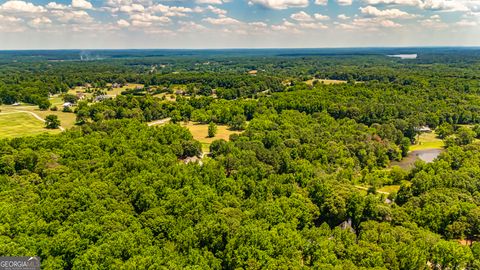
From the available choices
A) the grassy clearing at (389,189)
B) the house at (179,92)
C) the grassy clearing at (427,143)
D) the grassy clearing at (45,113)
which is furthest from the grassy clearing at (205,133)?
the house at (179,92)

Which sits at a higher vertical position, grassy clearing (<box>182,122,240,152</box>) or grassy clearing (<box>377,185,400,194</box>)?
grassy clearing (<box>182,122,240,152</box>)

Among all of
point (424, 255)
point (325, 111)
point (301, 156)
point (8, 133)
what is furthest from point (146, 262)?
point (325, 111)

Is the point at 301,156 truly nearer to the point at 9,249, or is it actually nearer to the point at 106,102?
the point at 9,249

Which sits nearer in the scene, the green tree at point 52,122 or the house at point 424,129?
the green tree at point 52,122

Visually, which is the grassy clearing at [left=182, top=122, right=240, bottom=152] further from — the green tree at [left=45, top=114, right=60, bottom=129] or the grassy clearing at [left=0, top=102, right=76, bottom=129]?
the green tree at [left=45, top=114, right=60, bottom=129]

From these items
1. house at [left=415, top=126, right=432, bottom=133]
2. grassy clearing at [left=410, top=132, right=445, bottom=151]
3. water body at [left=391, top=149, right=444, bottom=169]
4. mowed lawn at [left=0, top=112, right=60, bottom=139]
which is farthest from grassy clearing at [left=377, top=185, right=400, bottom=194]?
mowed lawn at [left=0, top=112, right=60, bottom=139]

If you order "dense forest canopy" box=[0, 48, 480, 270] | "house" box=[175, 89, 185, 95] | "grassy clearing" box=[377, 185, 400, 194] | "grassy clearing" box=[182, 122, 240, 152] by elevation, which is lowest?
"grassy clearing" box=[377, 185, 400, 194]

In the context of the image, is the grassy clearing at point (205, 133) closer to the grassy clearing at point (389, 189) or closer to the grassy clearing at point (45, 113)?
the grassy clearing at point (45, 113)
